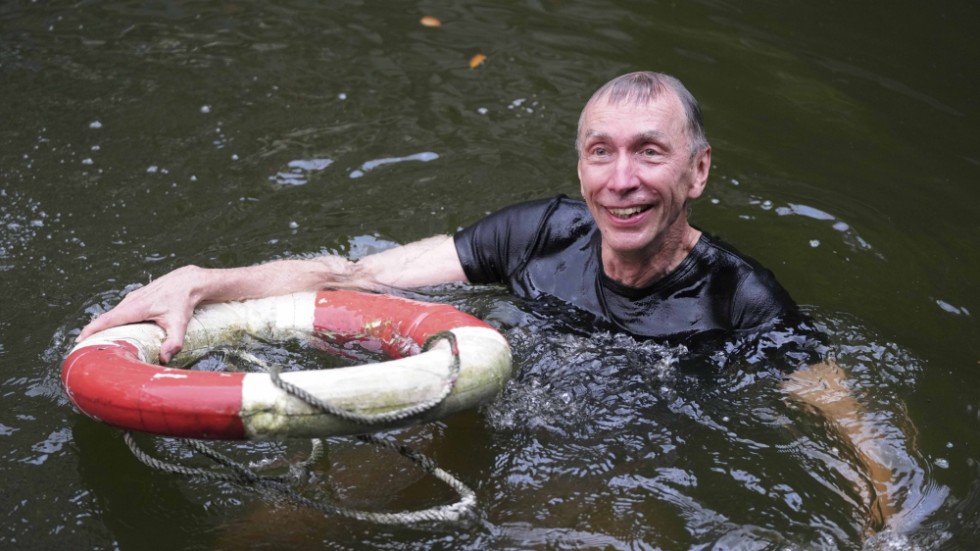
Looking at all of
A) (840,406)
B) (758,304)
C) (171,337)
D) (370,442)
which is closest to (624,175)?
(758,304)

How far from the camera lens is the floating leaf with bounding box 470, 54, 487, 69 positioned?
6.59m

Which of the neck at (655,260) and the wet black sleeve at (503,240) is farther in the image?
the wet black sleeve at (503,240)

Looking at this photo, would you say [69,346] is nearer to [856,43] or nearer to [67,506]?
[67,506]

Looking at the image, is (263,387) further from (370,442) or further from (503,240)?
(503,240)

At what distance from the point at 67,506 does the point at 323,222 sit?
2.12 meters

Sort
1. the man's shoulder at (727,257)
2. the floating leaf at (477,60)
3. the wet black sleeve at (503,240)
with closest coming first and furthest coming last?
the man's shoulder at (727,257) < the wet black sleeve at (503,240) < the floating leaf at (477,60)

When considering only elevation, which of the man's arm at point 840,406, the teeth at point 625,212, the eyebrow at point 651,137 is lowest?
the man's arm at point 840,406

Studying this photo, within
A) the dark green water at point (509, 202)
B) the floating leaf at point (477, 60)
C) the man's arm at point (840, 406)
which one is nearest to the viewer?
the dark green water at point (509, 202)

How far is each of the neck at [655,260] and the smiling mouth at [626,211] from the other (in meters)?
0.19

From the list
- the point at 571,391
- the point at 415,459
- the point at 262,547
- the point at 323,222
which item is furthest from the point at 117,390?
the point at 323,222

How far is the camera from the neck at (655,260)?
3.79 m

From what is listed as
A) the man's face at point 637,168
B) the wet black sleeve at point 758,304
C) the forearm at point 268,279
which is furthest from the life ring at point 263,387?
the wet black sleeve at point 758,304

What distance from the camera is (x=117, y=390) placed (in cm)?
279

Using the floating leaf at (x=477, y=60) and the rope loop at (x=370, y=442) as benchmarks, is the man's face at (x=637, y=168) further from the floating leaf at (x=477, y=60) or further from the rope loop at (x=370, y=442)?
the floating leaf at (x=477, y=60)
